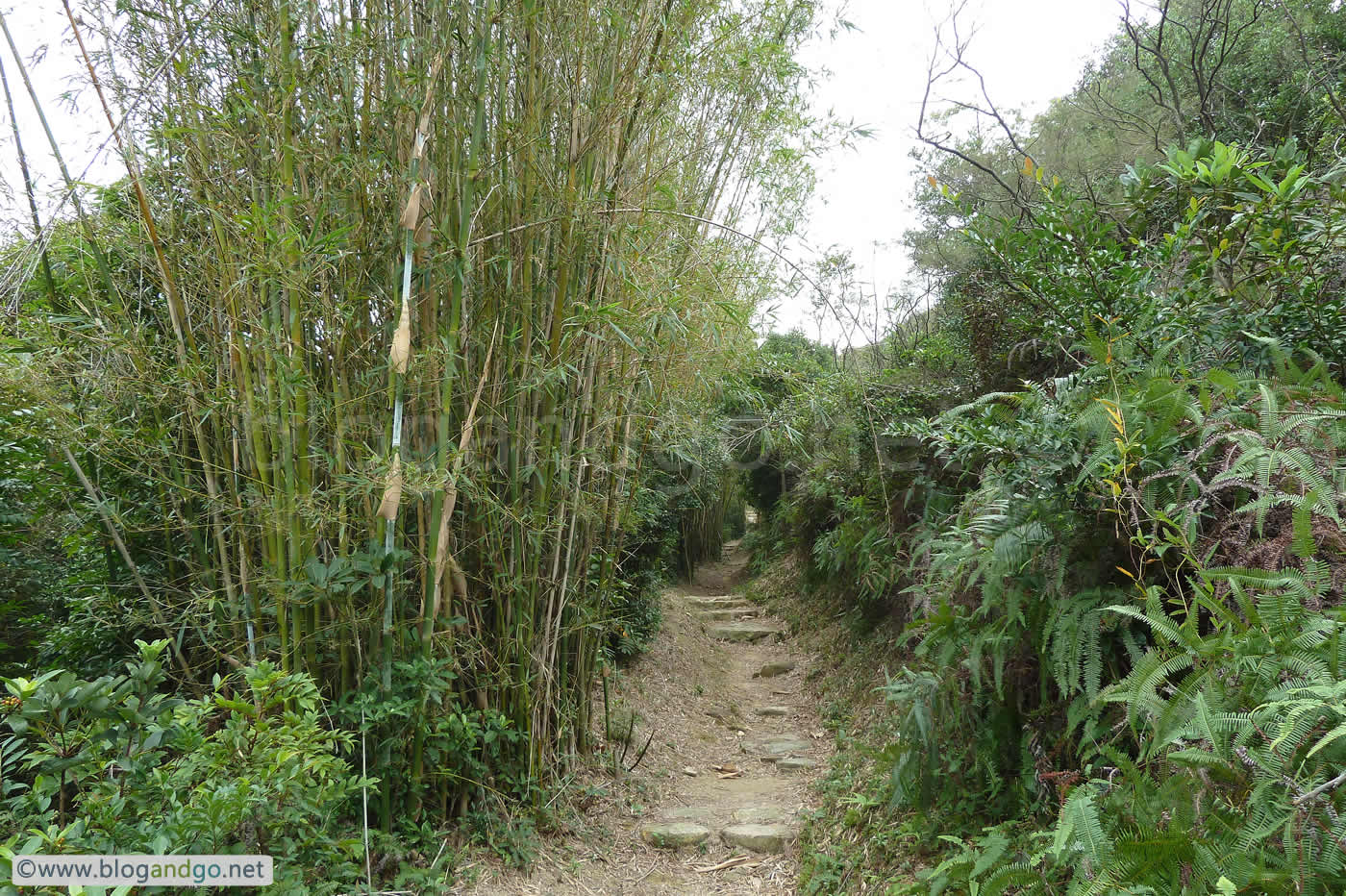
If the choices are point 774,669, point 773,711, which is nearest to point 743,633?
point 774,669

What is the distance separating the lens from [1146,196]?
2406mm

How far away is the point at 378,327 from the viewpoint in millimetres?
2090

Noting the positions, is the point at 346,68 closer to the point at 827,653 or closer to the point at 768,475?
the point at 827,653

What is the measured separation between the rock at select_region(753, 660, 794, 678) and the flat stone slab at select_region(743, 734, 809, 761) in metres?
1.26

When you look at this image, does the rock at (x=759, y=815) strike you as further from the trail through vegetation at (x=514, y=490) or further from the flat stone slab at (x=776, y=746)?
the flat stone slab at (x=776, y=746)

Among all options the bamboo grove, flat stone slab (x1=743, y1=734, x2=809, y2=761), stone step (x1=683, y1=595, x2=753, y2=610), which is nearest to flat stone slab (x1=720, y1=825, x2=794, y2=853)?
the bamboo grove

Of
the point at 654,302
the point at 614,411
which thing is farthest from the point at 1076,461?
the point at 614,411

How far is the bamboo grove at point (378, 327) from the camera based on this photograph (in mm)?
1882

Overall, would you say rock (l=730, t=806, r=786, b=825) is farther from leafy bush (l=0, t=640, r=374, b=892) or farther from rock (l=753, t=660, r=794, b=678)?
rock (l=753, t=660, r=794, b=678)

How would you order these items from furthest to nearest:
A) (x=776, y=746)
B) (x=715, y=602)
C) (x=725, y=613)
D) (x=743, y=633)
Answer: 1. (x=715, y=602)
2. (x=725, y=613)
3. (x=743, y=633)
4. (x=776, y=746)

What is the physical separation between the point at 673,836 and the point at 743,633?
12.8 feet

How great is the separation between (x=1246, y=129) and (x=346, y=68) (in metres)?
6.63

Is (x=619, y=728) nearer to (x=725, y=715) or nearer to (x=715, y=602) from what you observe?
(x=725, y=715)

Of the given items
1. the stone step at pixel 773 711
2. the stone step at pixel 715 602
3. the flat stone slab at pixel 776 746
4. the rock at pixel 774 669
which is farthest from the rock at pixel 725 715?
the stone step at pixel 715 602
